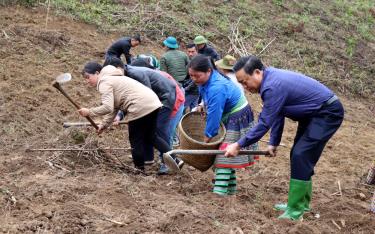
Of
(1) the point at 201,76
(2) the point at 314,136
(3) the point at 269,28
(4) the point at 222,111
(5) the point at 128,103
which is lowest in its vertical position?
(3) the point at 269,28

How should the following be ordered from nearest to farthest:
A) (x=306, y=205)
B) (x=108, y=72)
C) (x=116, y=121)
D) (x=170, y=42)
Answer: (x=306, y=205), (x=108, y=72), (x=116, y=121), (x=170, y=42)

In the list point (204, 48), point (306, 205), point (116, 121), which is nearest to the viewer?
point (306, 205)

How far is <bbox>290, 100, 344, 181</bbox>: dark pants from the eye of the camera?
14.9 ft

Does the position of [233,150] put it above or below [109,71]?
below

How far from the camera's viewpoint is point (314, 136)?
4.53 m

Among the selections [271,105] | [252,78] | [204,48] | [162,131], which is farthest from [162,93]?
[204,48]

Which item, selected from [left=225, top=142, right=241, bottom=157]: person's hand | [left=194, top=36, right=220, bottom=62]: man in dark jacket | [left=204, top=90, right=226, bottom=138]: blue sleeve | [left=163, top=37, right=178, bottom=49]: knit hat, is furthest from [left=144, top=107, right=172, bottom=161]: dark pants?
[left=194, top=36, right=220, bottom=62]: man in dark jacket

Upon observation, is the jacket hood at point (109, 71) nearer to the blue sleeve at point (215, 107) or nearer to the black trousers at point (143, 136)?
the black trousers at point (143, 136)

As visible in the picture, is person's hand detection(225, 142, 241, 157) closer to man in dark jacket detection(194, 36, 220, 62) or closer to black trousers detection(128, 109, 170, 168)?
black trousers detection(128, 109, 170, 168)

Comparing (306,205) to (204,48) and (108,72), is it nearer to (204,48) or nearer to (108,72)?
(108,72)

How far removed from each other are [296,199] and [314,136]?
0.61 meters

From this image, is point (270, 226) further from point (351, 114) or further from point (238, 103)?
point (351, 114)

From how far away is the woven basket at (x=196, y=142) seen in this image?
520 cm

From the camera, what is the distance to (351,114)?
1101 cm
